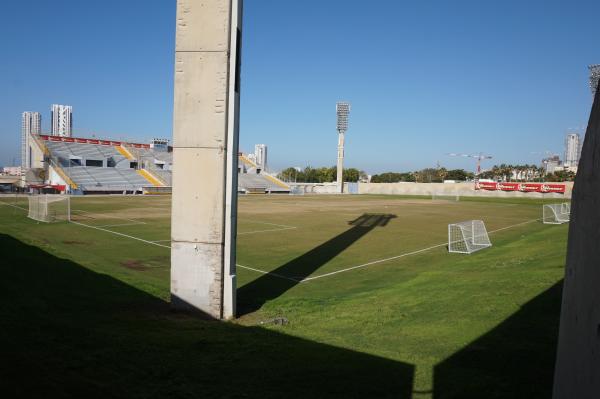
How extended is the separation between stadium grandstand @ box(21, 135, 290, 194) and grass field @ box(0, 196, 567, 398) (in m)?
61.5

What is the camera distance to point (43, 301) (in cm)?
777

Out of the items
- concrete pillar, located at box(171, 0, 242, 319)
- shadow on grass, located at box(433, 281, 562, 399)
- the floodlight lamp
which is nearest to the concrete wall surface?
the floodlight lamp

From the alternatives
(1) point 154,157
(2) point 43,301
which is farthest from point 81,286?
(1) point 154,157

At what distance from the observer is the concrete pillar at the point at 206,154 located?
8914mm

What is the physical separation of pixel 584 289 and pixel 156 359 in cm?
482

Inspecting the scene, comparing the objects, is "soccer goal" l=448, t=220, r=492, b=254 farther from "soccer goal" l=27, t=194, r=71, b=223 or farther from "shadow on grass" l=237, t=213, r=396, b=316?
"soccer goal" l=27, t=194, r=71, b=223

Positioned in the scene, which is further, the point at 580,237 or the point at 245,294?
the point at 245,294

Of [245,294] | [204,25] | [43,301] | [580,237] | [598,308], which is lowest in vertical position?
[245,294]

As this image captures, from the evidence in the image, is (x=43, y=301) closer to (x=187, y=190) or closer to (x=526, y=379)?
(x=187, y=190)

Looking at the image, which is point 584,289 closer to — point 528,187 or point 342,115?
point 528,187

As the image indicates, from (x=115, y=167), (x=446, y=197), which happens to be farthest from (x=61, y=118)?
(x=446, y=197)

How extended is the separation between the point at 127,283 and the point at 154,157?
84.9 meters

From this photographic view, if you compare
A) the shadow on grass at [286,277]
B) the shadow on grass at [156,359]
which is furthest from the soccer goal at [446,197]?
the shadow on grass at [156,359]

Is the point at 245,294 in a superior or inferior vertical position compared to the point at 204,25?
inferior
